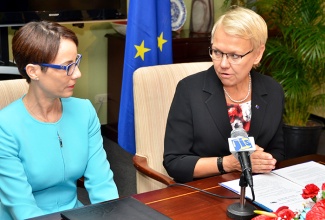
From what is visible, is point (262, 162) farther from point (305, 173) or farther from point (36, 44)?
point (36, 44)

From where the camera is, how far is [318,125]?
450cm

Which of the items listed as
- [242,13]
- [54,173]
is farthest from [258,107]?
[54,173]

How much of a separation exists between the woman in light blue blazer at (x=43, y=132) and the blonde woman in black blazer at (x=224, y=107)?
372mm

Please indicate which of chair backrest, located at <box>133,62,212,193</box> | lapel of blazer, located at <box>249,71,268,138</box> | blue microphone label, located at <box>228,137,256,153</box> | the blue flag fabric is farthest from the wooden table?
the blue flag fabric

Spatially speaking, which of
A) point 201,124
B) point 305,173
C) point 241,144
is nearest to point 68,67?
point 201,124

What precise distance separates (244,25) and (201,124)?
0.44 meters

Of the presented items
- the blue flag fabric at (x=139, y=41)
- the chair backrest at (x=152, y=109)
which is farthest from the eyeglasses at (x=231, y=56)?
the blue flag fabric at (x=139, y=41)

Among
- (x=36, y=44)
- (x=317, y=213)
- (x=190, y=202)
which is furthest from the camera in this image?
(x=36, y=44)

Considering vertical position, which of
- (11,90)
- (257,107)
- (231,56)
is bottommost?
(257,107)

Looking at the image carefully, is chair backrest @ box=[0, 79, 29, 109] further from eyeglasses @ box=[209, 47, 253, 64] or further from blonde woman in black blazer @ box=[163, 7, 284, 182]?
eyeglasses @ box=[209, 47, 253, 64]

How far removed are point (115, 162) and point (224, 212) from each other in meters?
2.80

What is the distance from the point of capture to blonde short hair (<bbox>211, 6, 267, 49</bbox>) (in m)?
2.25

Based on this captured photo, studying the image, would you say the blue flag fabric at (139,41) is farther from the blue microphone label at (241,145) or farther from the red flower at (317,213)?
the red flower at (317,213)

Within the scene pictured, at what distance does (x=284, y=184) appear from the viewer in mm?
2037
